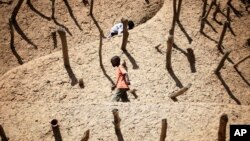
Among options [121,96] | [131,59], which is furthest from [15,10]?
[121,96]

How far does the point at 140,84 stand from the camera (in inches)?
325

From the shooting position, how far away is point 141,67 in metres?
8.74

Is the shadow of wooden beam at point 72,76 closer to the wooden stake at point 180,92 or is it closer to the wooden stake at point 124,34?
the wooden stake at point 124,34

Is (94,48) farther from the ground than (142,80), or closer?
farther from the ground

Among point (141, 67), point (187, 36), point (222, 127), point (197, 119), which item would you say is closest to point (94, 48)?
point (141, 67)

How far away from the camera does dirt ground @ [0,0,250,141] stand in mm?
6469

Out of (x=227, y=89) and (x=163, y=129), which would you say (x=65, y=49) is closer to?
(x=163, y=129)

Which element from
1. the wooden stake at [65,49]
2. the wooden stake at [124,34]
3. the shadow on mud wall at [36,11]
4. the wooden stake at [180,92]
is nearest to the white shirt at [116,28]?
the wooden stake at [124,34]

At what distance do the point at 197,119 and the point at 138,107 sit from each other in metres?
1.16

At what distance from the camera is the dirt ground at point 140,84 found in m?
6.47

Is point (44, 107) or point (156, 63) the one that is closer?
point (44, 107)

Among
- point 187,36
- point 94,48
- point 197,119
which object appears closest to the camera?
point 197,119

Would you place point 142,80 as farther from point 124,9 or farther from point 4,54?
point 4,54

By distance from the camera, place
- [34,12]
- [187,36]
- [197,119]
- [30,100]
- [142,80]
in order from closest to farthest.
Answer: [197,119]
[30,100]
[142,80]
[187,36]
[34,12]
